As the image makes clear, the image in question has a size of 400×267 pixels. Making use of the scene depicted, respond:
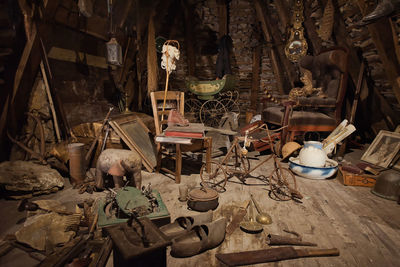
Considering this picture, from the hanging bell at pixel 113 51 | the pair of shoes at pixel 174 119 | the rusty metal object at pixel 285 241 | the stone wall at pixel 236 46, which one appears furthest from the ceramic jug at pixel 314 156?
the stone wall at pixel 236 46

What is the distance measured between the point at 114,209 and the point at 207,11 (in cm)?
801

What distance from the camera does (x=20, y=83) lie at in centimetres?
331

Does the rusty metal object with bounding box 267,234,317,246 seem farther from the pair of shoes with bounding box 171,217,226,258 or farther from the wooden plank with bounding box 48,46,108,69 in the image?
the wooden plank with bounding box 48,46,108,69

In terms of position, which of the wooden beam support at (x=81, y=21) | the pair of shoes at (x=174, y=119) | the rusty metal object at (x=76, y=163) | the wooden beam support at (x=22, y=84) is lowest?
the rusty metal object at (x=76, y=163)

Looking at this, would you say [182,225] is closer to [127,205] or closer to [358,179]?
[127,205]

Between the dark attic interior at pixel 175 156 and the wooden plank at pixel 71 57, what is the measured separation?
3cm

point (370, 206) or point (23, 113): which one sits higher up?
point (23, 113)

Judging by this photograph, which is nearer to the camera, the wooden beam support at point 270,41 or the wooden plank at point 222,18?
the wooden beam support at point 270,41

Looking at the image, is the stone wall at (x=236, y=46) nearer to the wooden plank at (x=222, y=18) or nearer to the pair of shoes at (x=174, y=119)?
the wooden plank at (x=222, y=18)

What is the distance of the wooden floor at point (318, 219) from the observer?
6.53 ft

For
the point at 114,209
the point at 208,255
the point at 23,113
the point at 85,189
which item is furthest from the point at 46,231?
the point at 23,113

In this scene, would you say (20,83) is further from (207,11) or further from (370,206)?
(207,11)

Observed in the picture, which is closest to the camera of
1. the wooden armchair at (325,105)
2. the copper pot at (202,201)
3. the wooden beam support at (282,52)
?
the copper pot at (202,201)

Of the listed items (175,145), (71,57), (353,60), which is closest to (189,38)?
(71,57)
